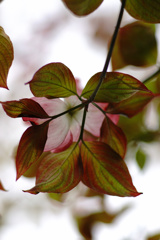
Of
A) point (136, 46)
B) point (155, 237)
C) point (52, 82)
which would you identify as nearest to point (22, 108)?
point (52, 82)

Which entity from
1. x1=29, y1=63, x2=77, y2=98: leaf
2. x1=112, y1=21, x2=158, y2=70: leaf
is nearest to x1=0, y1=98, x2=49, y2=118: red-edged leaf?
x1=29, y1=63, x2=77, y2=98: leaf

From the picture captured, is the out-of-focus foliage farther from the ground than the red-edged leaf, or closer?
closer

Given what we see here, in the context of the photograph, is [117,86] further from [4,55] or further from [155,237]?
[155,237]

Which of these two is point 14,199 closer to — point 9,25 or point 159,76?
point 9,25

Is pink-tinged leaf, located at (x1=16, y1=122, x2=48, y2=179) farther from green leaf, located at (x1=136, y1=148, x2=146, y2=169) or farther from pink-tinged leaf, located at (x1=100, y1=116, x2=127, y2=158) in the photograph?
green leaf, located at (x1=136, y1=148, x2=146, y2=169)

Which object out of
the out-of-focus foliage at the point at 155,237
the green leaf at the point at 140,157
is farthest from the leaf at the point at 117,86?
the out-of-focus foliage at the point at 155,237

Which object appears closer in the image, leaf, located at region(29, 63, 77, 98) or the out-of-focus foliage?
leaf, located at region(29, 63, 77, 98)
